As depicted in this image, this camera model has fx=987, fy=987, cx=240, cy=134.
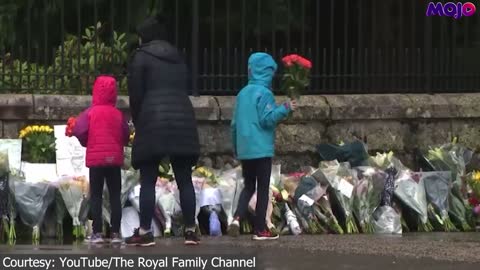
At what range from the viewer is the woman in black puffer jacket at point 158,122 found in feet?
24.7

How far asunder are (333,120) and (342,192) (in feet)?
4.11

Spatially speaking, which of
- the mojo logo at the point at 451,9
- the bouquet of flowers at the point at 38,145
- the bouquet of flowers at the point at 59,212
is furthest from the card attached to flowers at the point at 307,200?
the mojo logo at the point at 451,9

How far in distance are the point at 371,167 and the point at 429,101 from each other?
1299 millimetres

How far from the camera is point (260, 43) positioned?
32.6 feet

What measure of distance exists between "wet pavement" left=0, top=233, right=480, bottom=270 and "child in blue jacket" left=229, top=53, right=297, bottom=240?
26 cm

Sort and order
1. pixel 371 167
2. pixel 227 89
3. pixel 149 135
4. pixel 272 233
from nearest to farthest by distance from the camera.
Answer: pixel 149 135 → pixel 272 233 → pixel 371 167 → pixel 227 89

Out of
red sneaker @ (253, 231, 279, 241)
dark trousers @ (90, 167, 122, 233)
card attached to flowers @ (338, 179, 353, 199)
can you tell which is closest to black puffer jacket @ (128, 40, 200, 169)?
dark trousers @ (90, 167, 122, 233)

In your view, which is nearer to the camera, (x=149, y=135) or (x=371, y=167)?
(x=149, y=135)

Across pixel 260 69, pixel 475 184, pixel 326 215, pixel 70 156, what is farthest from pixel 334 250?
pixel 70 156

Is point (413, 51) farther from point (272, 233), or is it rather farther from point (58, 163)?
point (58, 163)

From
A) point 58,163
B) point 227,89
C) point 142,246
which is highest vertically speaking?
point 227,89

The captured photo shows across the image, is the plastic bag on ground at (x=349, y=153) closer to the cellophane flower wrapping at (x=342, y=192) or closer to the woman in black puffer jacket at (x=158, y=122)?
the cellophane flower wrapping at (x=342, y=192)

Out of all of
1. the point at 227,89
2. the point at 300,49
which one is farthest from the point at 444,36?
the point at 227,89

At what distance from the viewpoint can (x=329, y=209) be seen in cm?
871
